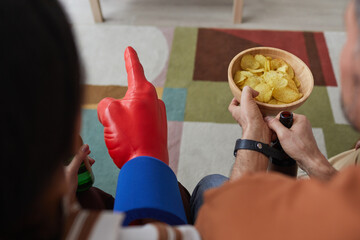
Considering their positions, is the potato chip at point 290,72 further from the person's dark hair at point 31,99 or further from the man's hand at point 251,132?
the person's dark hair at point 31,99

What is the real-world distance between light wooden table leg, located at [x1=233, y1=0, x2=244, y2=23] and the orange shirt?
1602 millimetres

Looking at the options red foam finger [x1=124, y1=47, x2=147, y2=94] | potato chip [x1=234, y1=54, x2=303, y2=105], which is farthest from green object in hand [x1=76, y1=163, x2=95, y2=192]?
potato chip [x1=234, y1=54, x2=303, y2=105]

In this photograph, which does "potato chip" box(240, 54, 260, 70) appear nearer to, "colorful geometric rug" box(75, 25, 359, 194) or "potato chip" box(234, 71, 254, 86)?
"potato chip" box(234, 71, 254, 86)

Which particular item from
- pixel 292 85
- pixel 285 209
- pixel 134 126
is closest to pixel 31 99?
pixel 285 209

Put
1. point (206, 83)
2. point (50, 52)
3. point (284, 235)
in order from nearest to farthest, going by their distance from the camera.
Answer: point (50, 52) → point (284, 235) → point (206, 83)

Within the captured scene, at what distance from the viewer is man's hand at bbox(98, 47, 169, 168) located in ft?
2.84

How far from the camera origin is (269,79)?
942 mm

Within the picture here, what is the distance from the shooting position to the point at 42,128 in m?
0.33

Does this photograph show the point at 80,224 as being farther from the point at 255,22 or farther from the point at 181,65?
the point at 255,22

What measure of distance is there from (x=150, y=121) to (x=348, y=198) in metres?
0.56

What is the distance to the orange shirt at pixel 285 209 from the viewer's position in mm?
422

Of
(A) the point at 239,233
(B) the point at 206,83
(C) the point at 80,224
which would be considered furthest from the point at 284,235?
(B) the point at 206,83

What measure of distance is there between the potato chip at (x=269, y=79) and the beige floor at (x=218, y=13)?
1.08m

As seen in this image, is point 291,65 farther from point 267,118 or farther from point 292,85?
point 267,118
